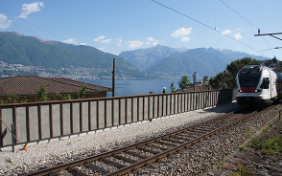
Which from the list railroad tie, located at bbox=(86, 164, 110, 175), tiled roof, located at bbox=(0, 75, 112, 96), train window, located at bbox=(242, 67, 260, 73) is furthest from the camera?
tiled roof, located at bbox=(0, 75, 112, 96)

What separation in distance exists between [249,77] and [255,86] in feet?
3.30

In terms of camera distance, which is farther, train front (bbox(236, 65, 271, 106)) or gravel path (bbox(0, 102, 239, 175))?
train front (bbox(236, 65, 271, 106))

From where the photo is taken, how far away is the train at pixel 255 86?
16531 mm

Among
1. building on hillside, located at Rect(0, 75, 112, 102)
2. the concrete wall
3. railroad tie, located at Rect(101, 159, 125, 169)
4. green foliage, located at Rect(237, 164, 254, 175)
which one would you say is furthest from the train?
building on hillside, located at Rect(0, 75, 112, 102)

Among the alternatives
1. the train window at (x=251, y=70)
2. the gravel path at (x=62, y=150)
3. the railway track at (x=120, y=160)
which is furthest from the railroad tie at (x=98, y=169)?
the train window at (x=251, y=70)

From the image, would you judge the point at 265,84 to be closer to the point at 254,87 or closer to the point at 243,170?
the point at 254,87

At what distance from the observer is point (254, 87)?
16.7 meters

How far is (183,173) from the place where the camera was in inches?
209

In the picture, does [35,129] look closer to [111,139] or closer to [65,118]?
[65,118]

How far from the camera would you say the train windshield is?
55.0 feet

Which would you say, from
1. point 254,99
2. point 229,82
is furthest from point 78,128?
point 229,82

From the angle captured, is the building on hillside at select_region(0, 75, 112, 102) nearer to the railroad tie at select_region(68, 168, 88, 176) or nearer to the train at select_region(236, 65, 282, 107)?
the railroad tie at select_region(68, 168, 88, 176)

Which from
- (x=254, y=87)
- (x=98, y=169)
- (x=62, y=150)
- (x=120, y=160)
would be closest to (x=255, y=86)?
(x=254, y=87)

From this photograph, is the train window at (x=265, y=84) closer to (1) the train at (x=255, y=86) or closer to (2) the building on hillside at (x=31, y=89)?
(1) the train at (x=255, y=86)
